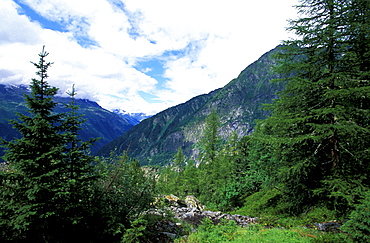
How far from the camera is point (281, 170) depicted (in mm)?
10594

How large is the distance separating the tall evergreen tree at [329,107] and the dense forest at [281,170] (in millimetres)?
58

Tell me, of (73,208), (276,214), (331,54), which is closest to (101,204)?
(73,208)

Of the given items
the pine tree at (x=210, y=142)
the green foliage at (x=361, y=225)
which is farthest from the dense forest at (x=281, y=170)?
the pine tree at (x=210, y=142)

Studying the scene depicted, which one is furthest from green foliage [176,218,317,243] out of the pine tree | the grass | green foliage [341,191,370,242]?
the pine tree

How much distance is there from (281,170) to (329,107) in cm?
419

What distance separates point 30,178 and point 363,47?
16593 mm

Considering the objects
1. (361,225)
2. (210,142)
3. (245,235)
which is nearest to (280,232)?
(245,235)

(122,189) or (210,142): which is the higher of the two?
(210,142)

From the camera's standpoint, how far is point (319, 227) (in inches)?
369

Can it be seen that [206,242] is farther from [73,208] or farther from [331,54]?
[331,54]

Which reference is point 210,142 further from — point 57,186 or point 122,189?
point 57,186

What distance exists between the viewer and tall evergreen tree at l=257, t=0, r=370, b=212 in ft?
30.3

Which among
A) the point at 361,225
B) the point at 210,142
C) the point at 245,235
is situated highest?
the point at 210,142

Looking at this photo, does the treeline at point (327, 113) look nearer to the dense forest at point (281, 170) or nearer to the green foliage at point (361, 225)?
the dense forest at point (281, 170)
